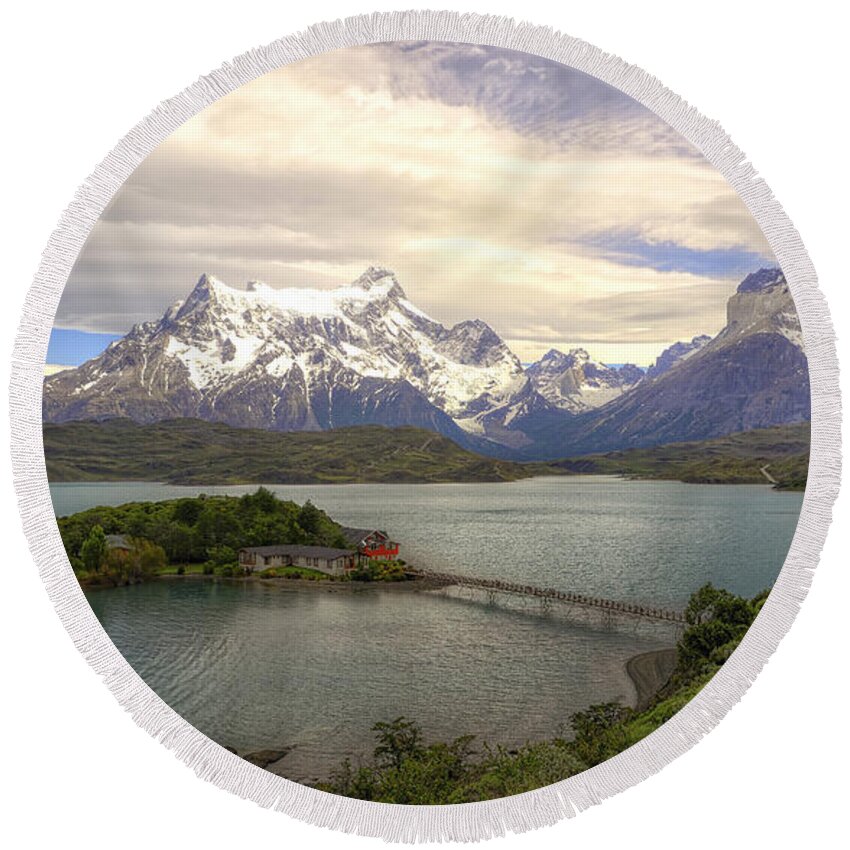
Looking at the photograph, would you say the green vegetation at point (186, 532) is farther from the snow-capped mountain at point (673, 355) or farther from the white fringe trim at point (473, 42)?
the snow-capped mountain at point (673, 355)

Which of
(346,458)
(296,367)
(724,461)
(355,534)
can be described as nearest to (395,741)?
(355,534)

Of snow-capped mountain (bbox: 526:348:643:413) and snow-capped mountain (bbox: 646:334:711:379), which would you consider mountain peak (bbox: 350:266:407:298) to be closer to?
snow-capped mountain (bbox: 526:348:643:413)

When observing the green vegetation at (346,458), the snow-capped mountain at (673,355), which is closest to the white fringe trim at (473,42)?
the green vegetation at (346,458)

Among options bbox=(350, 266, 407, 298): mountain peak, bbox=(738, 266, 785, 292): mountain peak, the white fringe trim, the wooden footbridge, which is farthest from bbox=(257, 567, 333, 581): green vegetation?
bbox=(738, 266, 785, 292): mountain peak

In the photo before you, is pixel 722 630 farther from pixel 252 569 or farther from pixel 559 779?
pixel 252 569

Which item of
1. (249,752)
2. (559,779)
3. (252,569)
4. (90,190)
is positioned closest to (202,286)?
(90,190)
